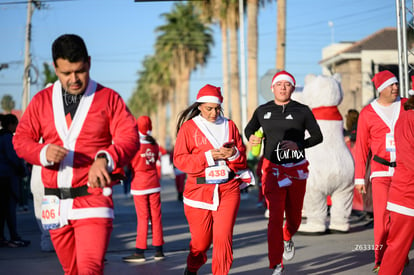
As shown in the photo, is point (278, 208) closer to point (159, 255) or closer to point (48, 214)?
point (159, 255)

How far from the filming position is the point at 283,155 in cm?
799

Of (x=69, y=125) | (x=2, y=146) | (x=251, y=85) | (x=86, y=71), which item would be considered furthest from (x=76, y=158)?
(x=251, y=85)

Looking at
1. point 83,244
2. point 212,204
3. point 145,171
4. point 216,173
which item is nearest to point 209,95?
point 216,173

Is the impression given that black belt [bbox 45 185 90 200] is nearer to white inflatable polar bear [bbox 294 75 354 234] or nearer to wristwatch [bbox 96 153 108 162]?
wristwatch [bbox 96 153 108 162]

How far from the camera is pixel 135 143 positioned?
4.67m

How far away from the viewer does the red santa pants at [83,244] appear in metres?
4.48

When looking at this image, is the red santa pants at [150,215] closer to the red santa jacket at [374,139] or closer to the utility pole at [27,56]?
the red santa jacket at [374,139]

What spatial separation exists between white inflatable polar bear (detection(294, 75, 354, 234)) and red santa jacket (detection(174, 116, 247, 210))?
4527 millimetres

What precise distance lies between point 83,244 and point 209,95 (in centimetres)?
300

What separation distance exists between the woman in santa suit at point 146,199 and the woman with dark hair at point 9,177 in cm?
253

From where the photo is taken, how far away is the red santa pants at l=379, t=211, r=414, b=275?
5.96m

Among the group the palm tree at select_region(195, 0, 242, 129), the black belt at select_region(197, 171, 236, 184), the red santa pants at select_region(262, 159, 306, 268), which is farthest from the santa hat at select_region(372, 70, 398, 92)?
the palm tree at select_region(195, 0, 242, 129)

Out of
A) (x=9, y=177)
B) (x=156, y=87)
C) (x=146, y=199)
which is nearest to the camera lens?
(x=146, y=199)

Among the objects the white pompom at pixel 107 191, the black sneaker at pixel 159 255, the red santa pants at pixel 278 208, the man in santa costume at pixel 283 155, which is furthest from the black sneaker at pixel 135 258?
the white pompom at pixel 107 191
